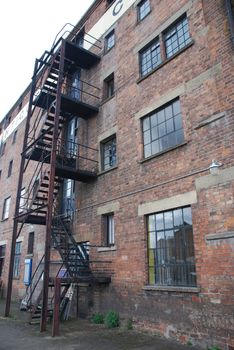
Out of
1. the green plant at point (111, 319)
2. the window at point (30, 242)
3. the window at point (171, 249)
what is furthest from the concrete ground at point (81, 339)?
the window at point (30, 242)

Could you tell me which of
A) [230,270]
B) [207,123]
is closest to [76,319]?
[230,270]

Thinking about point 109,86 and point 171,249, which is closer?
point 171,249

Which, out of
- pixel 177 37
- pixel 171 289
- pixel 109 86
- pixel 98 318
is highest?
pixel 109 86

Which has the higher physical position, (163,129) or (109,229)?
(163,129)

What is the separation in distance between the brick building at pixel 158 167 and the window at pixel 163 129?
4 centimetres

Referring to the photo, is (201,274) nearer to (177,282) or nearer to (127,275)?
(177,282)

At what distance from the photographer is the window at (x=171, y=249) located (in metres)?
8.03

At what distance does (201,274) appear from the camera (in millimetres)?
7414

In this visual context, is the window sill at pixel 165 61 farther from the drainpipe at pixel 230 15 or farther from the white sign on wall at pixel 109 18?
the white sign on wall at pixel 109 18

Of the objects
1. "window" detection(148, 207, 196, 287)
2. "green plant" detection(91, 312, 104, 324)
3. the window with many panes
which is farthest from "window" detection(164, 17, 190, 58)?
"green plant" detection(91, 312, 104, 324)

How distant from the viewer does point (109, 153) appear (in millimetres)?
12188

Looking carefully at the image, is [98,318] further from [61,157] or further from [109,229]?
[61,157]

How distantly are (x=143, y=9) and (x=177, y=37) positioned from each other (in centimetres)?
313

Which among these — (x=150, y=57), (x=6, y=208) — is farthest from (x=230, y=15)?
(x=6, y=208)
